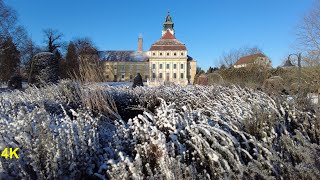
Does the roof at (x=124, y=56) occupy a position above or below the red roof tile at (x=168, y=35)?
below

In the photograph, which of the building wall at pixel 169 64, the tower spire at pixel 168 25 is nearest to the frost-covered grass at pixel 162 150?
the building wall at pixel 169 64

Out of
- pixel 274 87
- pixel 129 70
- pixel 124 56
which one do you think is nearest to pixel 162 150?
pixel 274 87

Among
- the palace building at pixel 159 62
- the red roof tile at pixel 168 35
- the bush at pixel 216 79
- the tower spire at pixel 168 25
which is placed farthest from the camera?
the tower spire at pixel 168 25

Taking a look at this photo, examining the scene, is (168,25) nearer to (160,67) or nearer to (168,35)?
(168,35)

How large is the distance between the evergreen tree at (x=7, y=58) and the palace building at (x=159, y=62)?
111ft

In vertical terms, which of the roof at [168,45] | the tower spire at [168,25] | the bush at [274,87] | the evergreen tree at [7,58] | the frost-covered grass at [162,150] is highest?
the tower spire at [168,25]

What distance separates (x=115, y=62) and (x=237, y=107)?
64730 mm

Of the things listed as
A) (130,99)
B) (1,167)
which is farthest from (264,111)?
(130,99)

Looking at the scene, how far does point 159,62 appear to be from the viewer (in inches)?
2662

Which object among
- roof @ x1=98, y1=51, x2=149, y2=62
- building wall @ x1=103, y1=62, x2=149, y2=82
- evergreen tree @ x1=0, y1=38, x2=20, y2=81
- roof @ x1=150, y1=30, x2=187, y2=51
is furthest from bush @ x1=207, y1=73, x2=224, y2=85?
roof @ x1=98, y1=51, x2=149, y2=62

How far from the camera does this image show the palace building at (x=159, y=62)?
67.1m

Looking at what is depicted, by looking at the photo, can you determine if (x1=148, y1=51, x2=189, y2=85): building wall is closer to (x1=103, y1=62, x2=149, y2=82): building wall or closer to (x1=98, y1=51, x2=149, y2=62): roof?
(x1=103, y1=62, x2=149, y2=82): building wall

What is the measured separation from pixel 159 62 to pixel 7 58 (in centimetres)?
4269

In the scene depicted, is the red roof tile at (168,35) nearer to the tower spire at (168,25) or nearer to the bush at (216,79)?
the tower spire at (168,25)
